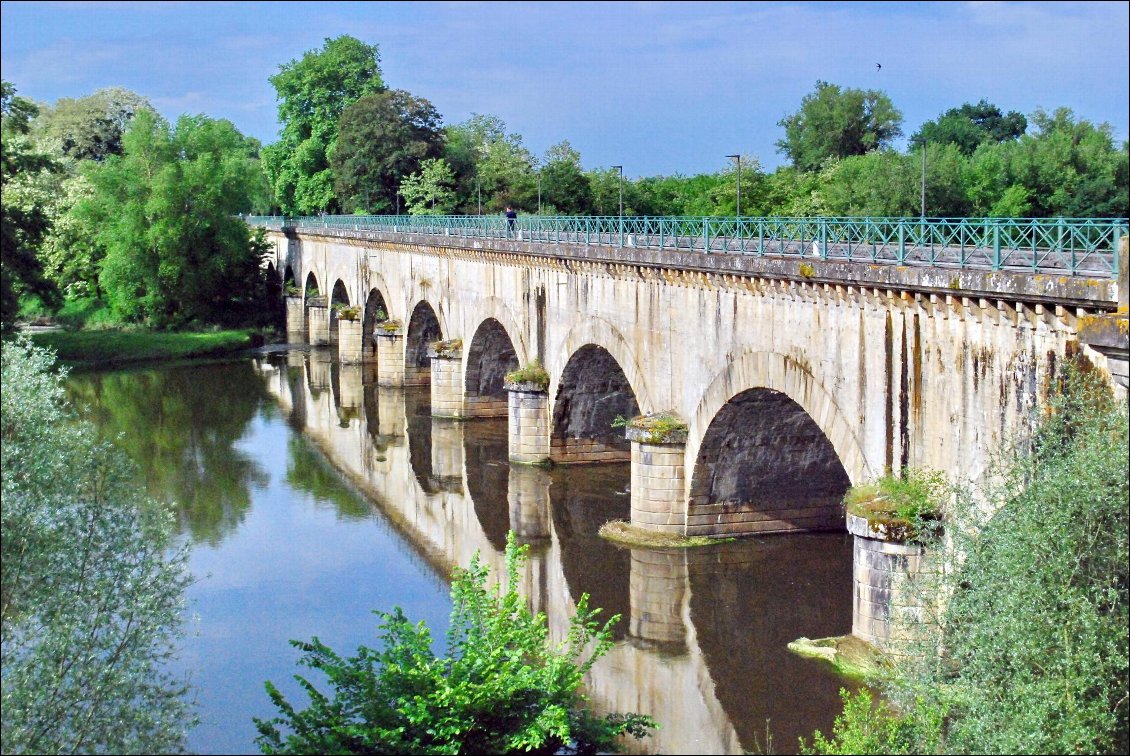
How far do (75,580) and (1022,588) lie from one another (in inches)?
367

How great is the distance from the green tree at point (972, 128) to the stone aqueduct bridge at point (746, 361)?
26.4m

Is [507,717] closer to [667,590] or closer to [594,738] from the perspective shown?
[594,738]

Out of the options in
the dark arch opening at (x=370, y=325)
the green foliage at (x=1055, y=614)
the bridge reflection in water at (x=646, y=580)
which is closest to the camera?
the green foliage at (x=1055, y=614)

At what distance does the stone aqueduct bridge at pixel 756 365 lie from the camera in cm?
1523

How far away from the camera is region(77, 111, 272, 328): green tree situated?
195ft

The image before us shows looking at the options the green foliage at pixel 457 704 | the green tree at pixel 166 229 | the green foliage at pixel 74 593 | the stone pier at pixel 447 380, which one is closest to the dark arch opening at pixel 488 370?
the stone pier at pixel 447 380

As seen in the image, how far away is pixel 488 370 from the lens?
38.2 meters

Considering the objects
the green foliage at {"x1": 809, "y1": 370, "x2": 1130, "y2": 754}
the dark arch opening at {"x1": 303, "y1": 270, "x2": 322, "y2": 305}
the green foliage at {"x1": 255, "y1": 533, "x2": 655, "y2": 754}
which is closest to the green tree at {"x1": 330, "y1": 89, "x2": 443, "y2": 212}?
the dark arch opening at {"x1": 303, "y1": 270, "x2": 322, "y2": 305}

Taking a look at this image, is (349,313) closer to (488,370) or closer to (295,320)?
(295,320)

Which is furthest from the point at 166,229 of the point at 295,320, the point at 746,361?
the point at 746,361

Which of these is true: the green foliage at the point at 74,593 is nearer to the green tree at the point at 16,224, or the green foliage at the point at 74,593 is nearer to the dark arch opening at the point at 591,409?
the green tree at the point at 16,224

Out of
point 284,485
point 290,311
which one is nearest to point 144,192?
point 290,311

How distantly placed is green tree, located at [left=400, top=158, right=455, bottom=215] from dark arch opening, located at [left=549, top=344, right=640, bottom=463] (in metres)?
31.8

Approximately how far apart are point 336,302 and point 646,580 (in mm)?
40814
